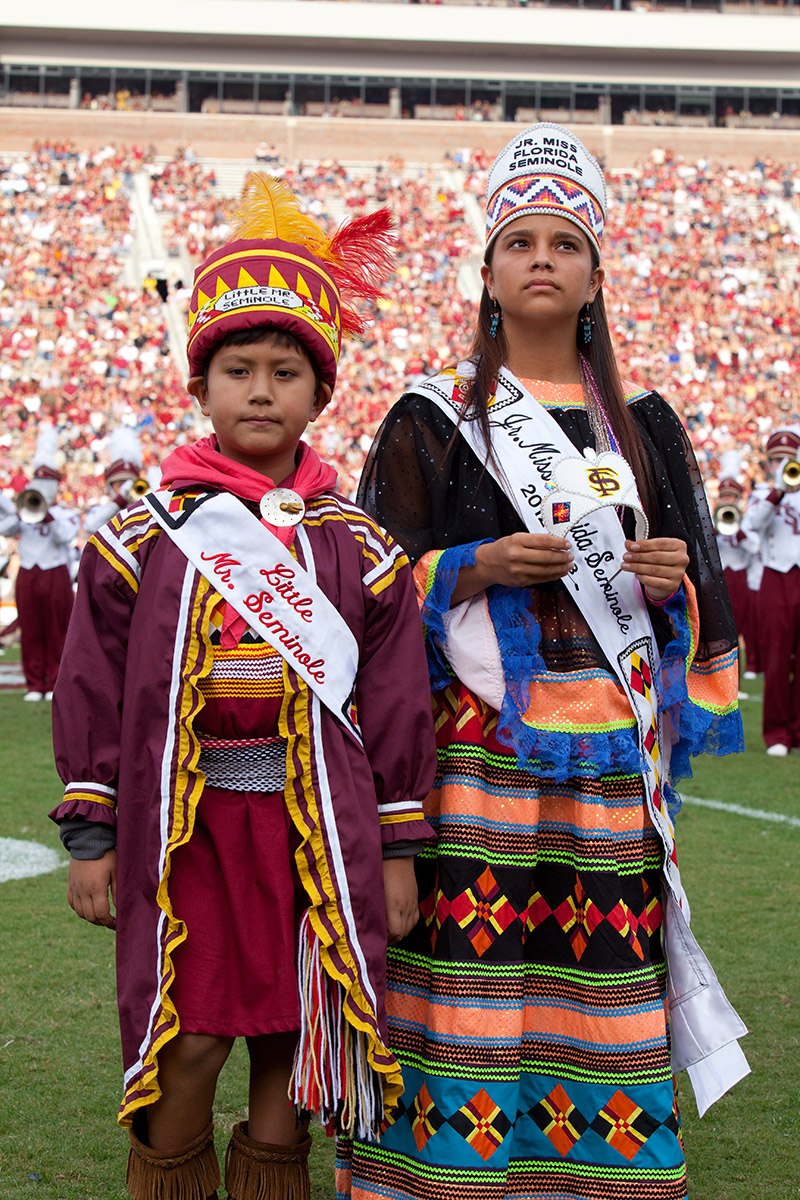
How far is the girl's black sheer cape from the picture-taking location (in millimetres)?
2828

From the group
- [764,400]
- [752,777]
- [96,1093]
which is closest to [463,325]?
[764,400]

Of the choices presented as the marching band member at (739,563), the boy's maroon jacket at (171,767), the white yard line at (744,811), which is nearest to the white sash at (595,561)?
the boy's maroon jacket at (171,767)

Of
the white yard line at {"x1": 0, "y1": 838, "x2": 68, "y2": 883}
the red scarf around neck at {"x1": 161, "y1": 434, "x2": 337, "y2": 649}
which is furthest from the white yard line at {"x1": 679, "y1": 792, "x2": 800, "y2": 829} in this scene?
the red scarf around neck at {"x1": 161, "y1": 434, "x2": 337, "y2": 649}

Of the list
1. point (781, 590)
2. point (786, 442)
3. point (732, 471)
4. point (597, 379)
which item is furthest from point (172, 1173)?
point (732, 471)

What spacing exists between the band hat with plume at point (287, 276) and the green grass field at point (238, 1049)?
1.95 metres

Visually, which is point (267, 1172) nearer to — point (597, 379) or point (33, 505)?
point (597, 379)

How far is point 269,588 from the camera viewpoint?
2.48m

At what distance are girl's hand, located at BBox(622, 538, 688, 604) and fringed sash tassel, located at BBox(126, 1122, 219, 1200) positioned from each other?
4.18 ft

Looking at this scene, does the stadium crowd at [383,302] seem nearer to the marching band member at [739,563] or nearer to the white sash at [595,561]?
the marching band member at [739,563]

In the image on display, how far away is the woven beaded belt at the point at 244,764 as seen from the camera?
2.47 m

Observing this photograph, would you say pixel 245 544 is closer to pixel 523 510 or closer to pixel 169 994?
pixel 523 510

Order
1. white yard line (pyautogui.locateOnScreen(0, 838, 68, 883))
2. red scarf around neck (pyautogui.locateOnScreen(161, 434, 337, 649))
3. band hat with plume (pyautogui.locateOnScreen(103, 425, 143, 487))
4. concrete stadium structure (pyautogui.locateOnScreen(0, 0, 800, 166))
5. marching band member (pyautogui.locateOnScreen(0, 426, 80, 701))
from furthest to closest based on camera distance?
1. concrete stadium structure (pyautogui.locateOnScreen(0, 0, 800, 166))
2. marching band member (pyautogui.locateOnScreen(0, 426, 80, 701))
3. band hat with plume (pyautogui.locateOnScreen(103, 425, 143, 487))
4. white yard line (pyautogui.locateOnScreen(0, 838, 68, 883))
5. red scarf around neck (pyautogui.locateOnScreen(161, 434, 337, 649))

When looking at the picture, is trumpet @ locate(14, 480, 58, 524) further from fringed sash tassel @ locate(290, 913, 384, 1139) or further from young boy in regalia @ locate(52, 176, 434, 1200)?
fringed sash tassel @ locate(290, 913, 384, 1139)

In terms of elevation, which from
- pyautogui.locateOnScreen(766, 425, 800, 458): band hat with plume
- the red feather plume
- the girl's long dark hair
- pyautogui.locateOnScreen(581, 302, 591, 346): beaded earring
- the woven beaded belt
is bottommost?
the woven beaded belt
